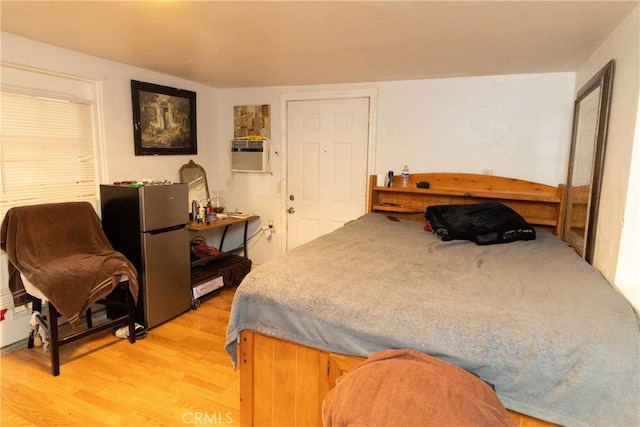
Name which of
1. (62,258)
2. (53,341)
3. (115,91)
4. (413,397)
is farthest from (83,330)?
(413,397)

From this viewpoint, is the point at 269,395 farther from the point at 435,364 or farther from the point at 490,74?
the point at 490,74

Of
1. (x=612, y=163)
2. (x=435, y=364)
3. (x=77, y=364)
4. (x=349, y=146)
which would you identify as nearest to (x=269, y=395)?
(x=435, y=364)

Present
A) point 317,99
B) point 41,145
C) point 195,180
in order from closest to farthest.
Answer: point 41,145 → point 317,99 → point 195,180

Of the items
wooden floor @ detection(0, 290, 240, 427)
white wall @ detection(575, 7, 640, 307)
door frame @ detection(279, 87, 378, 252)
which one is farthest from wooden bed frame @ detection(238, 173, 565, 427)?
door frame @ detection(279, 87, 378, 252)

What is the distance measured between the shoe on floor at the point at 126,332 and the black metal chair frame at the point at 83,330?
0.06m

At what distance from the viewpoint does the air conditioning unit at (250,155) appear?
13.9 feet

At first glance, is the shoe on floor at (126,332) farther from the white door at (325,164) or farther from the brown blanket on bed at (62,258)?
the white door at (325,164)

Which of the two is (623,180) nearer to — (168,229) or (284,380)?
(284,380)

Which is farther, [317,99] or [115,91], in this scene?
[317,99]

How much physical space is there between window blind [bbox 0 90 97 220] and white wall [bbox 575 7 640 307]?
3.56 m

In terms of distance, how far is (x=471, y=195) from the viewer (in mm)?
3236

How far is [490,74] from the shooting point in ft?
10.7

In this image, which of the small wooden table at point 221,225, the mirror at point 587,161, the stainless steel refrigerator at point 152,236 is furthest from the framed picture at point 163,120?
the mirror at point 587,161

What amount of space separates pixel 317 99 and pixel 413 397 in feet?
11.0
